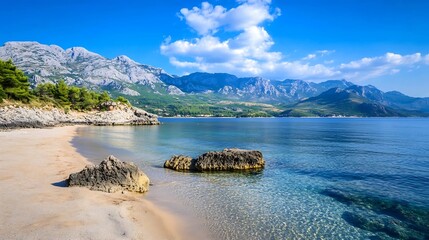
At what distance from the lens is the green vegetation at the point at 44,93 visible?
88.1 m

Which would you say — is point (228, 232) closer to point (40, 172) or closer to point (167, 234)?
point (167, 234)

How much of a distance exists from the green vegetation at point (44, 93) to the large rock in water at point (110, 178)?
264 feet

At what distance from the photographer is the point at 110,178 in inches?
883

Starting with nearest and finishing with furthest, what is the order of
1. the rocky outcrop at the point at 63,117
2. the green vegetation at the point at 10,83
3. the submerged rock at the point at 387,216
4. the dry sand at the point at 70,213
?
the dry sand at the point at 70,213
the submerged rock at the point at 387,216
the rocky outcrop at the point at 63,117
the green vegetation at the point at 10,83

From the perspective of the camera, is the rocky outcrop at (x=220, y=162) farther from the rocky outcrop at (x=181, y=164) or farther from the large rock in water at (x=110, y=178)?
the large rock in water at (x=110, y=178)

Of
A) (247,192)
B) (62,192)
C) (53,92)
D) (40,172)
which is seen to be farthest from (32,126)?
(247,192)

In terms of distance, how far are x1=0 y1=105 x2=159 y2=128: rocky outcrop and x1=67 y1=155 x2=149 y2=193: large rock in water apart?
71.1 m

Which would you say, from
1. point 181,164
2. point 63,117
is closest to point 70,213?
point 181,164

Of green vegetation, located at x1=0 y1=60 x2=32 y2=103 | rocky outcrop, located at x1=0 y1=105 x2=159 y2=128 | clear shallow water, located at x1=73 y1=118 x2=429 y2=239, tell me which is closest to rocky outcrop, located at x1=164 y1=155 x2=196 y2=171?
clear shallow water, located at x1=73 y1=118 x2=429 y2=239

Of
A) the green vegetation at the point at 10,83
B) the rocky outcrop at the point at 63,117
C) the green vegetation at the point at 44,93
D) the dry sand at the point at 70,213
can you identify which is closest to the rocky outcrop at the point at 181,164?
the dry sand at the point at 70,213

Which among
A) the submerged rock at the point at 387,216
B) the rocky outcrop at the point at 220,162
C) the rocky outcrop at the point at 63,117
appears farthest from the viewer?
the rocky outcrop at the point at 63,117

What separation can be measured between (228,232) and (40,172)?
19750mm

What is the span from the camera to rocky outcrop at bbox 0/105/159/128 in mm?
82250

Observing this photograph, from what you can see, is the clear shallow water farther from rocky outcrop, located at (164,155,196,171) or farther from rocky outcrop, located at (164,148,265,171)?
rocky outcrop, located at (164,148,265,171)
